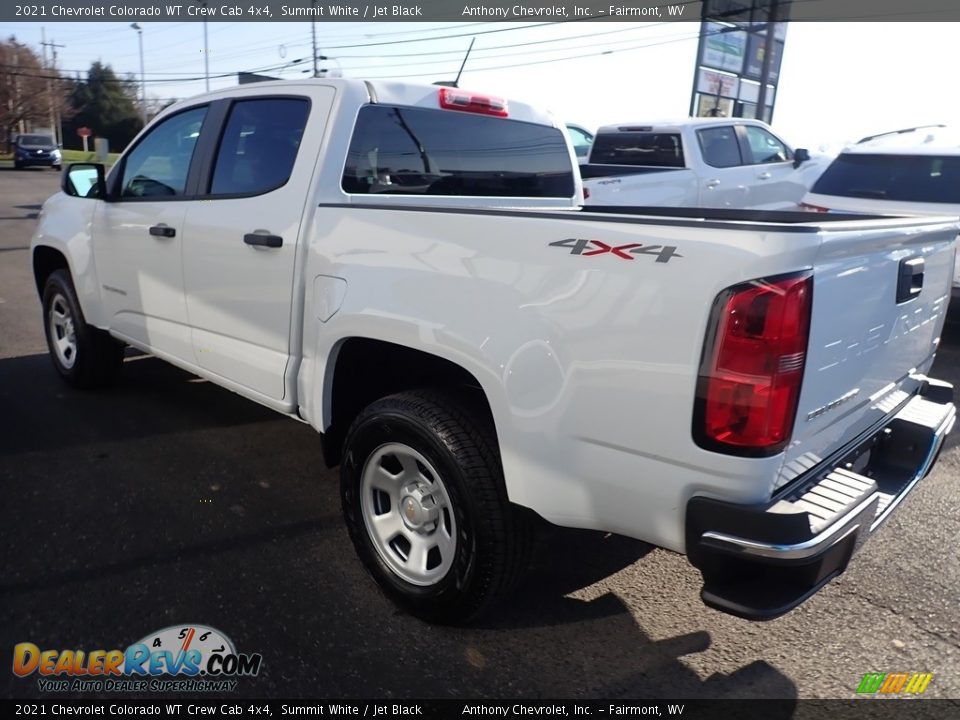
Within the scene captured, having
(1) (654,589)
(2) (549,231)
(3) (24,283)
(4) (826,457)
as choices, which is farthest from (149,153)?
(3) (24,283)

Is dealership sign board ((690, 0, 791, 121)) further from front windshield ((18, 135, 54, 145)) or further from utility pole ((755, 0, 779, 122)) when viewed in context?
front windshield ((18, 135, 54, 145))

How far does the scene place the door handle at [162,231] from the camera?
3.88 metres

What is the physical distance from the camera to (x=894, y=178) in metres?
6.98

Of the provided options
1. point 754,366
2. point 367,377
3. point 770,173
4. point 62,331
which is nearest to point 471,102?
point 367,377

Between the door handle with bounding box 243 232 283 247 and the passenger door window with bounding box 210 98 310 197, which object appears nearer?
the door handle with bounding box 243 232 283 247

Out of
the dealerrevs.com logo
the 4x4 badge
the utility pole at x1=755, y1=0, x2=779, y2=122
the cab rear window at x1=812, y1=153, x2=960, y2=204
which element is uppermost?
the utility pole at x1=755, y1=0, x2=779, y2=122

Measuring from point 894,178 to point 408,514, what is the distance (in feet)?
20.6

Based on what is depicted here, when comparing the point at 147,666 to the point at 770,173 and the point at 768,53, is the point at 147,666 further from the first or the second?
the point at 768,53

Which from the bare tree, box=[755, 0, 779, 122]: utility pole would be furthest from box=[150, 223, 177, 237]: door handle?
the bare tree

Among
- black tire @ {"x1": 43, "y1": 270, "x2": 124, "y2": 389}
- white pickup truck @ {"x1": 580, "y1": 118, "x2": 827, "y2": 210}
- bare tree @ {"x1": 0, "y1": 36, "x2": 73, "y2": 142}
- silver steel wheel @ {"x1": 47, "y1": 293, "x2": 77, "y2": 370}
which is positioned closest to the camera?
black tire @ {"x1": 43, "y1": 270, "x2": 124, "y2": 389}

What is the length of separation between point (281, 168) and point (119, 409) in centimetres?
247

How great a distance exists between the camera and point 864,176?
711 cm

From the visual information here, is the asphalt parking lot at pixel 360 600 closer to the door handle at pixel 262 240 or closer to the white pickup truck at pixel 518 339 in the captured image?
the white pickup truck at pixel 518 339

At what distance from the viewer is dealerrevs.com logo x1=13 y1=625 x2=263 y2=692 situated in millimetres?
2453
